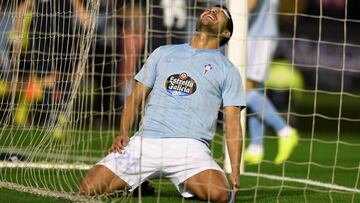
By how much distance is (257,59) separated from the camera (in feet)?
37.3

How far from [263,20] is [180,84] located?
3604 mm

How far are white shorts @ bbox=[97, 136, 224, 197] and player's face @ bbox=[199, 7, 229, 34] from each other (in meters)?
0.72

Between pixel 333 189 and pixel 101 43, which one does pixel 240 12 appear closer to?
pixel 333 189

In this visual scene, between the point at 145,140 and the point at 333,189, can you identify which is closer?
the point at 145,140

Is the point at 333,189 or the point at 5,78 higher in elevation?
the point at 5,78

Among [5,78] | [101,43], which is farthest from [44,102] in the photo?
[101,43]

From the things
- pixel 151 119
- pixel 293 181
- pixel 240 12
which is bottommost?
pixel 293 181

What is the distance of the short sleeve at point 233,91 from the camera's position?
308 inches

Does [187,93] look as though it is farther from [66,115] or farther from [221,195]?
[66,115]

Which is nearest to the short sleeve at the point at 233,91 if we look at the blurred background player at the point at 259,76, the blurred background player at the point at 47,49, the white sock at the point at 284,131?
the blurred background player at the point at 47,49

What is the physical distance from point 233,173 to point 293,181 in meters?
2.21

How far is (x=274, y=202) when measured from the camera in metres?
8.08

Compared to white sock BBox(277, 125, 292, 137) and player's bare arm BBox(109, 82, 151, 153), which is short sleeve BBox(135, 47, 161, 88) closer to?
player's bare arm BBox(109, 82, 151, 153)

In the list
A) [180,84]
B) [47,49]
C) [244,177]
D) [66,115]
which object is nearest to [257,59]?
[244,177]
